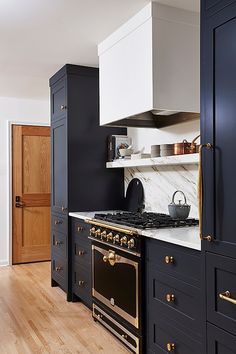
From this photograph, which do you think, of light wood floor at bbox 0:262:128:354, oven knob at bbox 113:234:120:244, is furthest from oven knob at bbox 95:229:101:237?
light wood floor at bbox 0:262:128:354

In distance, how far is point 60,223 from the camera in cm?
415

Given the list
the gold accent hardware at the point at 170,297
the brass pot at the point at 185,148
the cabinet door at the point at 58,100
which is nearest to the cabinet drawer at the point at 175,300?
the gold accent hardware at the point at 170,297

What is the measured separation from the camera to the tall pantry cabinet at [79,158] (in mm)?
3904

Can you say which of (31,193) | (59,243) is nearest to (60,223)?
(59,243)

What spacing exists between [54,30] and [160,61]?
3.21 ft

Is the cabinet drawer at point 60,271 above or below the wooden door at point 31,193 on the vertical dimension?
below

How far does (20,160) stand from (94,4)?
11.2 ft

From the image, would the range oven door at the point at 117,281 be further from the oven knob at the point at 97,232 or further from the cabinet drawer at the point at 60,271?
the cabinet drawer at the point at 60,271

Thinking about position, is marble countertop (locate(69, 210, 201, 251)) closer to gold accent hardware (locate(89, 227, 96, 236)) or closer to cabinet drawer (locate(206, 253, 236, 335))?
cabinet drawer (locate(206, 253, 236, 335))

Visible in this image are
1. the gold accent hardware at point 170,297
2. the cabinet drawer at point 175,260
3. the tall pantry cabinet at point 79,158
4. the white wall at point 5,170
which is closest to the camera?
the cabinet drawer at point 175,260

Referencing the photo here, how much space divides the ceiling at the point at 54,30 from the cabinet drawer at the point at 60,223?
5.31ft

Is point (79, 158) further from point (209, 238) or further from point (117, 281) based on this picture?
point (209, 238)

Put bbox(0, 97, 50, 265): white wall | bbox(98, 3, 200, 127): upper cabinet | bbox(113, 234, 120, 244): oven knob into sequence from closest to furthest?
1. bbox(98, 3, 200, 127): upper cabinet
2. bbox(113, 234, 120, 244): oven knob
3. bbox(0, 97, 50, 265): white wall

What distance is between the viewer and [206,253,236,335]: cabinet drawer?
5.61ft
